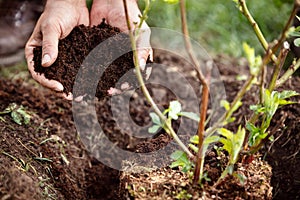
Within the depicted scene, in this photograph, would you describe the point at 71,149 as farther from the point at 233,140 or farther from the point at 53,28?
the point at 233,140

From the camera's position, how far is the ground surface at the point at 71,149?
1494 mm

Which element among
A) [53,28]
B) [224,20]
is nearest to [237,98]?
[53,28]

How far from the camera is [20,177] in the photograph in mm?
1410

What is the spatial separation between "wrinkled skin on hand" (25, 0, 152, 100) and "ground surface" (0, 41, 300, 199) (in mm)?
243

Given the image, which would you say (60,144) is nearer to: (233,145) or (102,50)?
(102,50)

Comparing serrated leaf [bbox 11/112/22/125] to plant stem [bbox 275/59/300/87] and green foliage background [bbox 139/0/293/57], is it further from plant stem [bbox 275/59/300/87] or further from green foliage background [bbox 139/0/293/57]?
green foliage background [bbox 139/0/293/57]

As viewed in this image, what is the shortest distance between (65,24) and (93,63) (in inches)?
8.2

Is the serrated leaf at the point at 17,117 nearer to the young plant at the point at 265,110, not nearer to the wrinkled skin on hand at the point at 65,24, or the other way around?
the wrinkled skin on hand at the point at 65,24

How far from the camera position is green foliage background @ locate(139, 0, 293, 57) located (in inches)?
113

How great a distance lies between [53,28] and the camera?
180cm

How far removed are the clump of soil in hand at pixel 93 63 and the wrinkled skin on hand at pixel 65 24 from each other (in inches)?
1.4

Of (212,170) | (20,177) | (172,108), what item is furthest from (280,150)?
(20,177)

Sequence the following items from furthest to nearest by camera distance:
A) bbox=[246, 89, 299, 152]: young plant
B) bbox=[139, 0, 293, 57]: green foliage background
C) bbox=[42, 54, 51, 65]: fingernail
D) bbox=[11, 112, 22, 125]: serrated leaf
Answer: bbox=[139, 0, 293, 57]: green foliage background < bbox=[11, 112, 22, 125]: serrated leaf < bbox=[42, 54, 51, 65]: fingernail < bbox=[246, 89, 299, 152]: young plant

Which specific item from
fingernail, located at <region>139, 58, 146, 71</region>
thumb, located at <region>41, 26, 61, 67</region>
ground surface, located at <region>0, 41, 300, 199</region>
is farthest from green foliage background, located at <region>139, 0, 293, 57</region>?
thumb, located at <region>41, 26, 61, 67</region>
